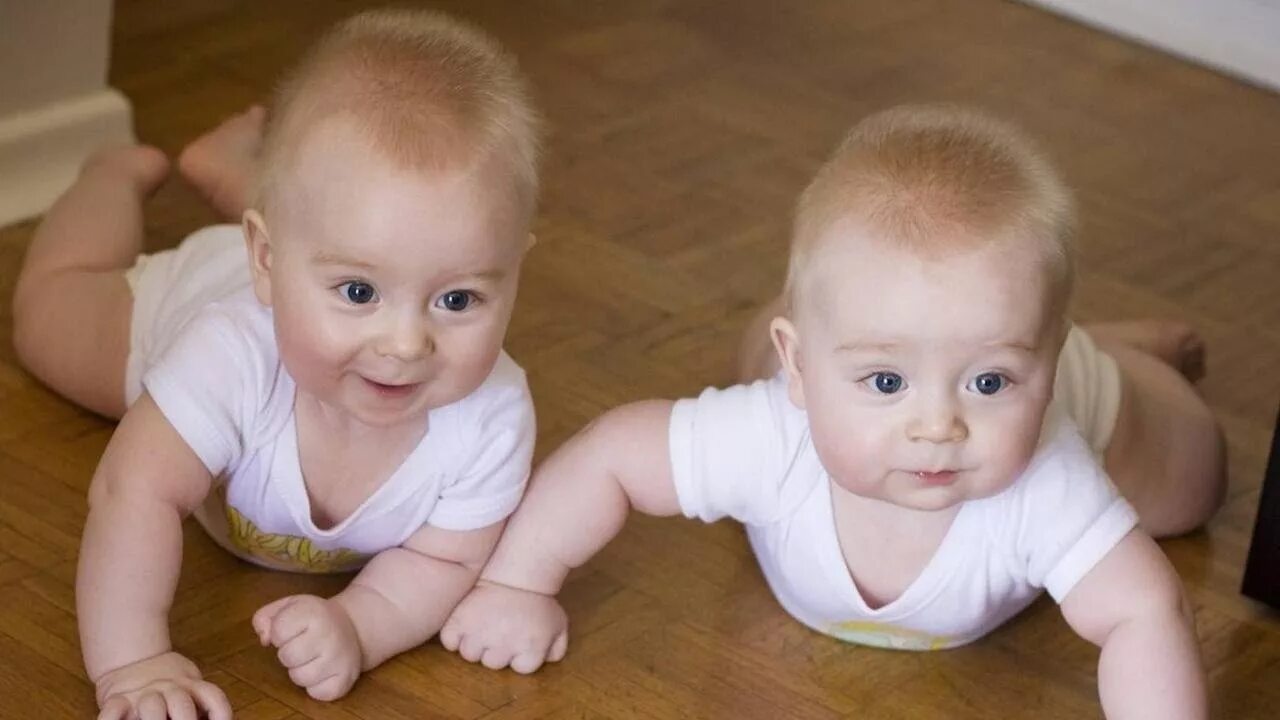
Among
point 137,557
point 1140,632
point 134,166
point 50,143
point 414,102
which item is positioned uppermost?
point 414,102

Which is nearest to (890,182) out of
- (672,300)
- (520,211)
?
(520,211)

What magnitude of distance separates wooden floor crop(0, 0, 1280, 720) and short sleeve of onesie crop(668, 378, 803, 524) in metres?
0.10

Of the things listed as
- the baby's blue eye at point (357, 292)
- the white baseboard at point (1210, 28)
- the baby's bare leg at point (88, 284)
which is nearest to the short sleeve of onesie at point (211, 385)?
the baby's blue eye at point (357, 292)

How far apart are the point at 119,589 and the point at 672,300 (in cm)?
69

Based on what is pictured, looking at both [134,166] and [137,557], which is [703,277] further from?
[137,557]

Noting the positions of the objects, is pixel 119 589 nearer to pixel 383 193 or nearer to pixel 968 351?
pixel 383 193

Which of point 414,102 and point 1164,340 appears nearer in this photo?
point 414,102

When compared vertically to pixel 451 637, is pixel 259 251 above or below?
above

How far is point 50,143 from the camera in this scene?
1.77m

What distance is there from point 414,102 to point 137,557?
0.29 m

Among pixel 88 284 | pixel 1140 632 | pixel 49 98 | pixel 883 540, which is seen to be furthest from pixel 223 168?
pixel 1140 632

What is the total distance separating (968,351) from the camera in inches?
43.4

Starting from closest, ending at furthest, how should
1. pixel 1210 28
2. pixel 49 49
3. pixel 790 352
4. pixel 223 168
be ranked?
pixel 790 352 < pixel 223 168 < pixel 49 49 < pixel 1210 28

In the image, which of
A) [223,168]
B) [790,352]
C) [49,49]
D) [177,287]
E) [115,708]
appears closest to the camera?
[115,708]
